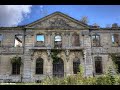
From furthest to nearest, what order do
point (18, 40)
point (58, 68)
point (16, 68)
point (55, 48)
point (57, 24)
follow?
1. point (18, 40)
2. point (57, 24)
3. point (55, 48)
4. point (16, 68)
5. point (58, 68)

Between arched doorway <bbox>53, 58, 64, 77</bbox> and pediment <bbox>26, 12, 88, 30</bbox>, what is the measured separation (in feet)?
12.8

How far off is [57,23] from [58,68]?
5.23 m

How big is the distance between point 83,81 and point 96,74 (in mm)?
10679

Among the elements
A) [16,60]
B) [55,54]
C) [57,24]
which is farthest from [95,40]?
[16,60]

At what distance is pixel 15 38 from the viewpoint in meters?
24.6

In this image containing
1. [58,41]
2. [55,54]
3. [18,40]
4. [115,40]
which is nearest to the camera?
[55,54]

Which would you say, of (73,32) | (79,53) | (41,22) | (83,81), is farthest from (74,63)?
(83,81)

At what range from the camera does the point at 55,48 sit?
77.9ft

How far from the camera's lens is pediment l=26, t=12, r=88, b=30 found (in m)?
24.5

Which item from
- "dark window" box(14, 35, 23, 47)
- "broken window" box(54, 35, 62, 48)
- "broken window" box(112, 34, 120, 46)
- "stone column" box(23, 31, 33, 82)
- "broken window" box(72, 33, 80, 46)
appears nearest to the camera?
Result: "stone column" box(23, 31, 33, 82)

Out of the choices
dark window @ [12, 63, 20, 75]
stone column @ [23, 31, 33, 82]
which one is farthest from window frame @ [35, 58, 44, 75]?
dark window @ [12, 63, 20, 75]

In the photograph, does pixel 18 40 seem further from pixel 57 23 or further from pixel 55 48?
pixel 57 23

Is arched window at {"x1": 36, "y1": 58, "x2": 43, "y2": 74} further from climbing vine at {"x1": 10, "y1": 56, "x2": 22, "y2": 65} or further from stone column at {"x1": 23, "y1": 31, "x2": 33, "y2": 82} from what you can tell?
climbing vine at {"x1": 10, "y1": 56, "x2": 22, "y2": 65}

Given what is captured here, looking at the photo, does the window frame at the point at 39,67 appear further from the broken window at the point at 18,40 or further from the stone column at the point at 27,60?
the broken window at the point at 18,40
